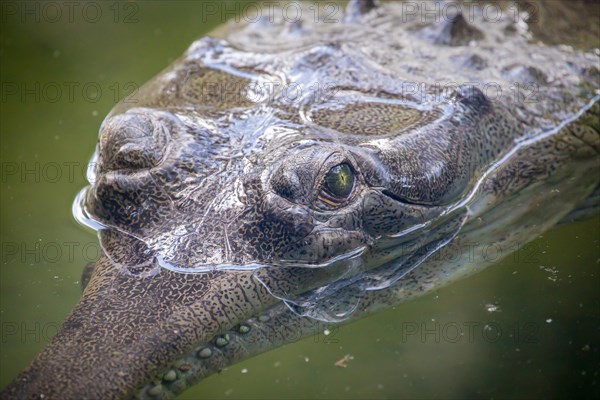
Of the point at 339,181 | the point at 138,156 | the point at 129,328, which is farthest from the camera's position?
the point at 138,156

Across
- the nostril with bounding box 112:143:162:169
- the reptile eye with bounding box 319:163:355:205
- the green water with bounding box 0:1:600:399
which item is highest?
the nostril with bounding box 112:143:162:169

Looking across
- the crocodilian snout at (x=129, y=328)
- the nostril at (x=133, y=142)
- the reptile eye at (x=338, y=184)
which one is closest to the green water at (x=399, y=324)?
the crocodilian snout at (x=129, y=328)

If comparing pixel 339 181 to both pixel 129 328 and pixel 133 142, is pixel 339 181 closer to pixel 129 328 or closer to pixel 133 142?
pixel 133 142

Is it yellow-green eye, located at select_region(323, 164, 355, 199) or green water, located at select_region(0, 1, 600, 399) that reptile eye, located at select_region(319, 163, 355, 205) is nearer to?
yellow-green eye, located at select_region(323, 164, 355, 199)

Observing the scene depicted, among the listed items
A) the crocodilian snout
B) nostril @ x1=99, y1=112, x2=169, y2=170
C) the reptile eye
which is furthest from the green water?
the reptile eye

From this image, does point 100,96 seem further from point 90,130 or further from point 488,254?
point 488,254

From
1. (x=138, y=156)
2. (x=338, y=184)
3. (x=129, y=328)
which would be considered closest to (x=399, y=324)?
(x=338, y=184)
